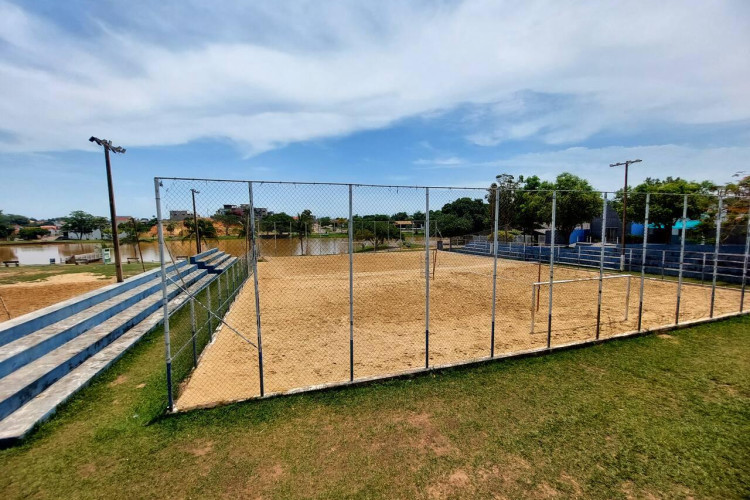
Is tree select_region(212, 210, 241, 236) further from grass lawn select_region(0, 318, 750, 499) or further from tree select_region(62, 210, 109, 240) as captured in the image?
tree select_region(62, 210, 109, 240)

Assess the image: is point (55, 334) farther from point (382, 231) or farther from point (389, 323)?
point (382, 231)

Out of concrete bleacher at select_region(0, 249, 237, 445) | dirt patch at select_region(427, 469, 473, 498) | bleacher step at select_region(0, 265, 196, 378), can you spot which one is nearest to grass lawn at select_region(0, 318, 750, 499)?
dirt patch at select_region(427, 469, 473, 498)

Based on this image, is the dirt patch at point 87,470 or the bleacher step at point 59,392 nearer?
the dirt patch at point 87,470

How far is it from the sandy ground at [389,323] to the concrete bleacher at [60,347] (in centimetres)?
173

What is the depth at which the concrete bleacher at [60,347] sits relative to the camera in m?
4.48

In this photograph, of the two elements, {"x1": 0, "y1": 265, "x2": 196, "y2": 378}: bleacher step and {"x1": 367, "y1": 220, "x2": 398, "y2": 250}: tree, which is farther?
{"x1": 367, "y1": 220, "x2": 398, "y2": 250}: tree

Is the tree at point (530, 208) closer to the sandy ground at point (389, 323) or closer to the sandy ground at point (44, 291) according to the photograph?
the sandy ground at point (389, 323)

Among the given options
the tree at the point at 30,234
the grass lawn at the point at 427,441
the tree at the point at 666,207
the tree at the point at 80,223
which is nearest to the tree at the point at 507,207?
the tree at the point at 666,207

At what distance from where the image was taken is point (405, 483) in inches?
127

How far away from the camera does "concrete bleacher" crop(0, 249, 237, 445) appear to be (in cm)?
448

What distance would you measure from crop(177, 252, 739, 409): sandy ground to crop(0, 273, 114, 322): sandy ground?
611cm

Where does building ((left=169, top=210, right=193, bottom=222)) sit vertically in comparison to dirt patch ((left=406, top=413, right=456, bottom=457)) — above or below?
above

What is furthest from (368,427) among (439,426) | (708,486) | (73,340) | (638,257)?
(638,257)

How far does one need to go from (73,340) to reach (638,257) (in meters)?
24.5
